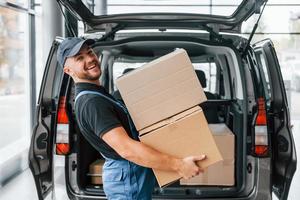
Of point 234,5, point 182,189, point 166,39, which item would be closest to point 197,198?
point 182,189

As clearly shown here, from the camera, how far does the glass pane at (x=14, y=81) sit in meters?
5.38

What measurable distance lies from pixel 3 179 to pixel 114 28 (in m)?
2.71

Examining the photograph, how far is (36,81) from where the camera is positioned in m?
6.21

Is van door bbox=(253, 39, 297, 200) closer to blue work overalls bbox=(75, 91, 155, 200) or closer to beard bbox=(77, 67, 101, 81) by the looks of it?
blue work overalls bbox=(75, 91, 155, 200)

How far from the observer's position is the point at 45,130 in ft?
8.48

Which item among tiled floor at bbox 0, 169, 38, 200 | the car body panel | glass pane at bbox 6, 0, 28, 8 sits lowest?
tiled floor at bbox 0, 169, 38, 200

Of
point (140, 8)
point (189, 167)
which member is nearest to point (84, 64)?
point (189, 167)

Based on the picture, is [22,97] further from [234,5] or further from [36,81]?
[234,5]

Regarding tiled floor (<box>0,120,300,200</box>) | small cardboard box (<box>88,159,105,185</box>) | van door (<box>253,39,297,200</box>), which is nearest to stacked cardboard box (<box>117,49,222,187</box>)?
van door (<box>253,39,297,200</box>)

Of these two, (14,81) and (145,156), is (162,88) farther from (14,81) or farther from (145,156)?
(14,81)

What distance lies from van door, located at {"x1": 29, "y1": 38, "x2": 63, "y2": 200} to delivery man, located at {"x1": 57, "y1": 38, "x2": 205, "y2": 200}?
29.8 inches

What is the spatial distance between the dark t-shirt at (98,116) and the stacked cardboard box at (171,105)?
0.27 feet

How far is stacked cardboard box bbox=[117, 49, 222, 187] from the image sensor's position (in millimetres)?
1712

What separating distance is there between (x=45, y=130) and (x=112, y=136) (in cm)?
108
